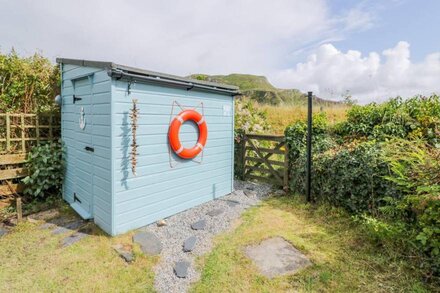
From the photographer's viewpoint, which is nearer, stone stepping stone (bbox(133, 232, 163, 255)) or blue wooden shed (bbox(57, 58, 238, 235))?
stone stepping stone (bbox(133, 232, 163, 255))

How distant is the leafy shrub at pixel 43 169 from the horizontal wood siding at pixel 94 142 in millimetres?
232

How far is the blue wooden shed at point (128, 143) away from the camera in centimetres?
329

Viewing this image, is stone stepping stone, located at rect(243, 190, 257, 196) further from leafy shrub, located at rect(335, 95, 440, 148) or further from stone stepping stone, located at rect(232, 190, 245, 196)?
leafy shrub, located at rect(335, 95, 440, 148)

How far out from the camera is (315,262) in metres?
2.78

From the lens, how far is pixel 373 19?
202 inches

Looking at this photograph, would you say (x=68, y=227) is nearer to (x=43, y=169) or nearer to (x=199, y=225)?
(x=43, y=169)

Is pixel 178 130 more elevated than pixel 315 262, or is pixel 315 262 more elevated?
pixel 178 130

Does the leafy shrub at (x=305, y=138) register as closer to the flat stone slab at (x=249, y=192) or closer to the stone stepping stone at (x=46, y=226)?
the flat stone slab at (x=249, y=192)

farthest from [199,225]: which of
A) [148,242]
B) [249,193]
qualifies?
[249,193]

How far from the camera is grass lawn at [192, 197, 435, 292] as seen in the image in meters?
2.38

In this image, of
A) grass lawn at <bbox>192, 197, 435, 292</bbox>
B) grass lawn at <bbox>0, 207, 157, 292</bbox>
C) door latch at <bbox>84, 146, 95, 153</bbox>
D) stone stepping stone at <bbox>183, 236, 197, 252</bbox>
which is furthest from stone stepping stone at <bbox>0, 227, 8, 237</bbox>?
grass lawn at <bbox>192, 197, 435, 292</bbox>

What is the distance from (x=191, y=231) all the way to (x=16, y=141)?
3832 millimetres

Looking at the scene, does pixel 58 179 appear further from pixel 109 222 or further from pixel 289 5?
pixel 289 5

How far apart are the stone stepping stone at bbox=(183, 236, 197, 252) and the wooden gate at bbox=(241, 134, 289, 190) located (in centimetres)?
278
